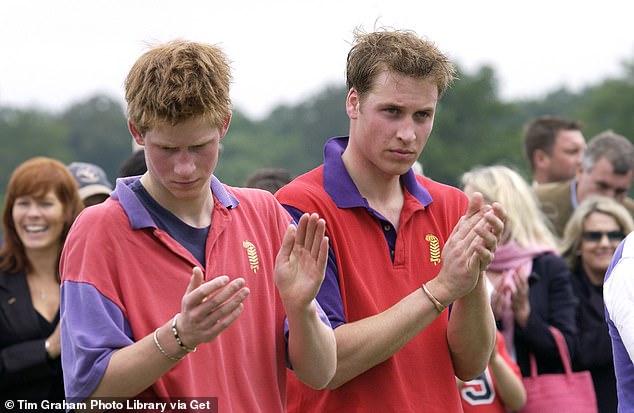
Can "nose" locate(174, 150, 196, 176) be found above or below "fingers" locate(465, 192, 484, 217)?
above

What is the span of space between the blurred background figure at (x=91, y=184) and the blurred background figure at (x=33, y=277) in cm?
37

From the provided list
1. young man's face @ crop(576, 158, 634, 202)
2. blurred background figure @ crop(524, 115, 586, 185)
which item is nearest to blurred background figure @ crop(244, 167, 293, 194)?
young man's face @ crop(576, 158, 634, 202)

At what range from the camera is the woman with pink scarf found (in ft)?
20.6

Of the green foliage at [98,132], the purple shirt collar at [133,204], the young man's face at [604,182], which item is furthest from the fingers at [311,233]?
the green foliage at [98,132]

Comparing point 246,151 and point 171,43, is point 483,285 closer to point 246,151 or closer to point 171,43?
point 171,43

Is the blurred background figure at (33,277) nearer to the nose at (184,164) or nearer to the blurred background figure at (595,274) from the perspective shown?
the nose at (184,164)

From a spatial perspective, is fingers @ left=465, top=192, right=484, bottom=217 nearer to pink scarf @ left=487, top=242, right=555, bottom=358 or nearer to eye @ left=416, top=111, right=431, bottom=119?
eye @ left=416, top=111, right=431, bottom=119

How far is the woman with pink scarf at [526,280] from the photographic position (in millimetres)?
6285

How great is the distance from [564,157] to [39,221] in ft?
17.5

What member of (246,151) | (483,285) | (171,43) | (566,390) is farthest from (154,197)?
(246,151)

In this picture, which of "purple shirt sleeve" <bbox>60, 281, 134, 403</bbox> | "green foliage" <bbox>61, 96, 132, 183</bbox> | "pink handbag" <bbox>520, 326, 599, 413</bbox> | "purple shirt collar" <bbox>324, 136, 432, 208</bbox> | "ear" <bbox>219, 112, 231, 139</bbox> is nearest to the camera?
"purple shirt sleeve" <bbox>60, 281, 134, 403</bbox>

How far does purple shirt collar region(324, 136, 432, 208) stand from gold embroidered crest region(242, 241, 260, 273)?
61cm

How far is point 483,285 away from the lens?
416 centimetres

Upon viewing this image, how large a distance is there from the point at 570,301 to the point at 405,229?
256cm
